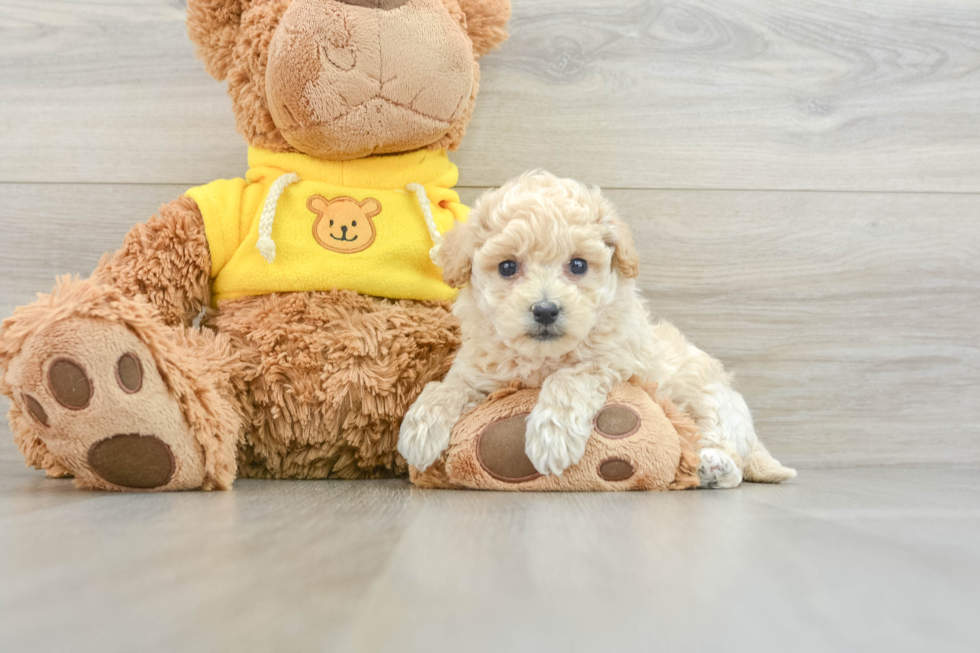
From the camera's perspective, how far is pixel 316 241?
1078mm

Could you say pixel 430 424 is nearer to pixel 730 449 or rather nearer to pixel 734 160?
pixel 730 449

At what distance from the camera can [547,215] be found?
3.05ft

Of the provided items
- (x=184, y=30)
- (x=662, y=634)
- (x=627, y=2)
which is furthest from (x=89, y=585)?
(x=627, y=2)

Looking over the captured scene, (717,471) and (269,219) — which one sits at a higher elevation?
(269,219)

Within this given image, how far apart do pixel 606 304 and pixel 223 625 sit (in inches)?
28.4

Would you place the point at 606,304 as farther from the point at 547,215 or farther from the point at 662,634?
the point at 662,634

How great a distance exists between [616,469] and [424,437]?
25 centimetres

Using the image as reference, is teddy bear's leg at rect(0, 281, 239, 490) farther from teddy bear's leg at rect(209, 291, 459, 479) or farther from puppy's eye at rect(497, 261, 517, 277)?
puppy's eye at rect(497, 261, 517, 277)

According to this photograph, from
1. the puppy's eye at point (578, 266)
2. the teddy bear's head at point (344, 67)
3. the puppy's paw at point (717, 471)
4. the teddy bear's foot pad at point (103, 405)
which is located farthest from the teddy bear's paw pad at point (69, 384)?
the puppy's paw at point (717, 471)

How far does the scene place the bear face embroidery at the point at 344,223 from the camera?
3.54ft

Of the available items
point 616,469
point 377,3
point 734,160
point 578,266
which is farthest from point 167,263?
point 734,160

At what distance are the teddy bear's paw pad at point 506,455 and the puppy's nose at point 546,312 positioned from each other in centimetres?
13

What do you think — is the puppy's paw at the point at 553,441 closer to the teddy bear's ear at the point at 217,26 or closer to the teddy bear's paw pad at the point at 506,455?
the teddy bear's paw pad at the point at 506,455

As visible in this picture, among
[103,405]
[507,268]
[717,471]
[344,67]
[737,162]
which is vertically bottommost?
[717,471]
